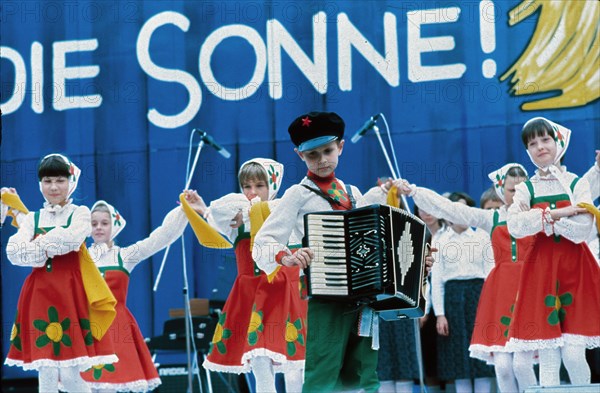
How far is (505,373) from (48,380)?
2.80 m

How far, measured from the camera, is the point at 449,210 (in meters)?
6.05

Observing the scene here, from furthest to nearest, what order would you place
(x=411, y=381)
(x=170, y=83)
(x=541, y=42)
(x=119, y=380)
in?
(x=170, y=83)
(x=541, y=42)
(x=411, y=381)
(x=119, y=380)

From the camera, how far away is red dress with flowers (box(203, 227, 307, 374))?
228 inches

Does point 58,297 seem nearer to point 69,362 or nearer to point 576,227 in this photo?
point 69,362

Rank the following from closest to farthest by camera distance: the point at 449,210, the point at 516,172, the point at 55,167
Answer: the point at 55,167
the point at 449,210
the point at 516,172

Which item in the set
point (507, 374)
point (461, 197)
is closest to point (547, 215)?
point (507, 374)

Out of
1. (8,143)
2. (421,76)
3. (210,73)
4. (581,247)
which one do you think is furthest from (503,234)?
(8,143)

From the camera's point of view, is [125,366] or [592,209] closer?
[592,209]

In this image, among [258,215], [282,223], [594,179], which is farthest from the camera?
[594,179]

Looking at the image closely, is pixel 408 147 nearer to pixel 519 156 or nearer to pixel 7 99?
pixel 519 156

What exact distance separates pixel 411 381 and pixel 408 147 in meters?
1.87

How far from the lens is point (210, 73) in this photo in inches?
328

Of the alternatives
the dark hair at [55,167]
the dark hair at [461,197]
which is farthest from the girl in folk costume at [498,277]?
the dark hair at [55,167]

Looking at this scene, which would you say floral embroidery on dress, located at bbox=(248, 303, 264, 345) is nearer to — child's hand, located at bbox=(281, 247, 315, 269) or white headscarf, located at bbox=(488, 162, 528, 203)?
white headscarf, located at bbox=(488, 162, 528, 203)
